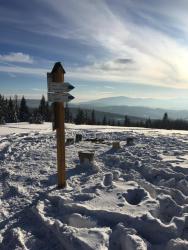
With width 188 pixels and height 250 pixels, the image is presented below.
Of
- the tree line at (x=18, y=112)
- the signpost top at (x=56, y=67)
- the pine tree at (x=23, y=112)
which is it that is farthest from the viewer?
the pine tree at (x=23, y=112)

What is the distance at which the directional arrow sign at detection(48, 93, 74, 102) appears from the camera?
7391 millimetres

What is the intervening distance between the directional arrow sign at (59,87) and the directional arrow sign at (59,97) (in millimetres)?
95

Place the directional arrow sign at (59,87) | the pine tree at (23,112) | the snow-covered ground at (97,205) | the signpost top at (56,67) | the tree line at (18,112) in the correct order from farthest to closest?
1. the pine tree at (23,112)
2. the tree line at (18,112)
3. the signpost top at (56,67)
4. the directional arrow sign at (59,87)
5. the snow-covered ground at (97,205)

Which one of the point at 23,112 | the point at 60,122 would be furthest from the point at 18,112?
the point at 60,122

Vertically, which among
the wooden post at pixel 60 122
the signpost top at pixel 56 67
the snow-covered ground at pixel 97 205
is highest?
the signpost top at pixel 56 67

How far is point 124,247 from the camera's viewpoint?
462 cm

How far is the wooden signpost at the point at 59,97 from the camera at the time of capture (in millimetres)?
7402

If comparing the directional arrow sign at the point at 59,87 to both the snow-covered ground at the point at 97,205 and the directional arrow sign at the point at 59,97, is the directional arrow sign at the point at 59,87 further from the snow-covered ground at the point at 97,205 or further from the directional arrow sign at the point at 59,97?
the snow-covered ground at the point at 97,205

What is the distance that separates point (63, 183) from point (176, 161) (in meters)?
4.43

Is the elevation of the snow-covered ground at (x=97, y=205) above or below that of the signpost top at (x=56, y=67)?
below

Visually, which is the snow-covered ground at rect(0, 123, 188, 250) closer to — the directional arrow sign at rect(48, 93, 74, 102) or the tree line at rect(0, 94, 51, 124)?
the directional arrow sign at rect(48, 93, 74, 102)

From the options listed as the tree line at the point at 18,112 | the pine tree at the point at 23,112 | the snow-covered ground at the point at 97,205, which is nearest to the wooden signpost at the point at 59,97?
the snow-covered ground at the point at 97,205

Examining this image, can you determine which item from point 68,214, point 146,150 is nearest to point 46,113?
point 146,150

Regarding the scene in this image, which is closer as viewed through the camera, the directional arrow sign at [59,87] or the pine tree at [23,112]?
the directional arrow sign at [59,87]
